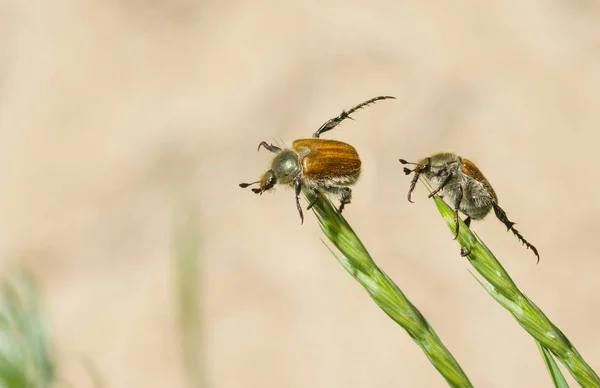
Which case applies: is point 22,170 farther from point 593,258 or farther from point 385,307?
point 385,307

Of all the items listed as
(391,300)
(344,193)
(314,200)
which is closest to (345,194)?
(344,193)

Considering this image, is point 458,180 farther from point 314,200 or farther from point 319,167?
point 314,200

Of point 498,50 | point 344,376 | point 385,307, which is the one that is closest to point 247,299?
point 344,376

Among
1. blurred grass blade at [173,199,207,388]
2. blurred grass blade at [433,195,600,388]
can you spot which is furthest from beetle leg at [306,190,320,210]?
blurred grass blade at [173,199,207,388]

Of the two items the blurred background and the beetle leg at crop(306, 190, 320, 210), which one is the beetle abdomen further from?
the blurred background

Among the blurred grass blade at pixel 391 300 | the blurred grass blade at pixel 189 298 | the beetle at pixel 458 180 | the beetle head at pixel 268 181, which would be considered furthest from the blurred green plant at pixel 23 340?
the beetle at pixel 458 180
